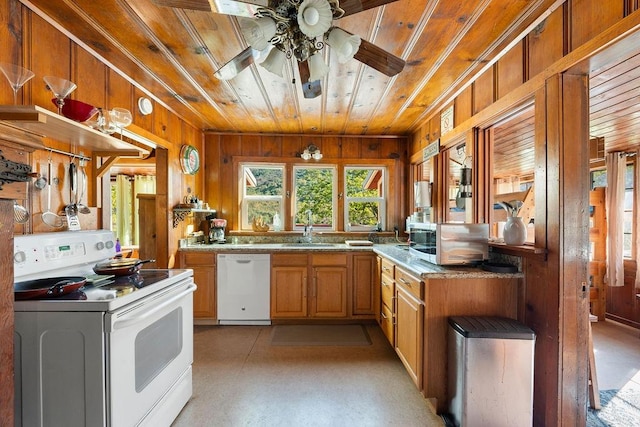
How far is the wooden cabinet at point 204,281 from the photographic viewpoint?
325 cm

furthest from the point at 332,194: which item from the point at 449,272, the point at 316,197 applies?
→ the point at 449,272

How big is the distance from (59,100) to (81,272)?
3.20 feet

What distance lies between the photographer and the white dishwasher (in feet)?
10.7

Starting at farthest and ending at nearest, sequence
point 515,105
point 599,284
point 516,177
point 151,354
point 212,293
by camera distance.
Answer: point 516,177, point 599,284, point 212,293, point 515,105, point 151,354

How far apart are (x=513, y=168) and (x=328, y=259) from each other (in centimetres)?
374

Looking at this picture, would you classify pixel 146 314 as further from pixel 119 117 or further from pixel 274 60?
pixel 274 60

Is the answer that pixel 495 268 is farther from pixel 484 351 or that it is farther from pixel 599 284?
pixel 599 284

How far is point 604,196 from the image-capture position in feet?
12.2

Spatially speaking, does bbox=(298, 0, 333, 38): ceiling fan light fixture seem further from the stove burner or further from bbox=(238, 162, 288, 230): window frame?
bbox=(238, 162, 288, 230): window frame

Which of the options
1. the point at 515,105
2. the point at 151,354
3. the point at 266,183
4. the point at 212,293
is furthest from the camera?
the point at 266,183

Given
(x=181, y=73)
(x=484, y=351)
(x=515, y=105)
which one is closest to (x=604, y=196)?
(x=515, y=105)

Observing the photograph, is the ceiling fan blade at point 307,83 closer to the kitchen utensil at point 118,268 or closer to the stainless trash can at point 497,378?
the kitchen utensil at point 118,268

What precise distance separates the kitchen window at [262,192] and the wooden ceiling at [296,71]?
913 mm

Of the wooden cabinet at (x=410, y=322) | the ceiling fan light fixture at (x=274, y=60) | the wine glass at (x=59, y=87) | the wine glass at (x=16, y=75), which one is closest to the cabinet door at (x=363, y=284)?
the wooden cabinet at (x=410, y=322)
